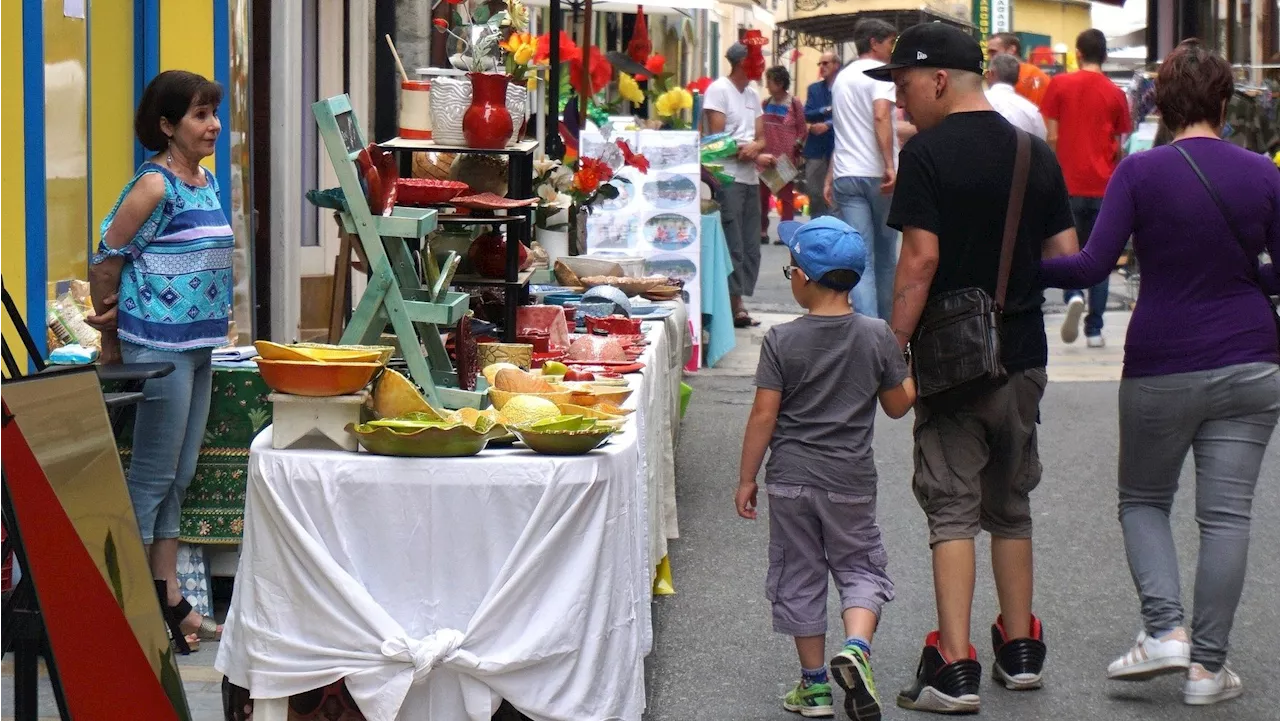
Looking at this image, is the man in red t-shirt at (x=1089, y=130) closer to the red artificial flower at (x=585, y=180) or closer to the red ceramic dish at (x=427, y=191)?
the red artificial flower at (x=585, y=180)

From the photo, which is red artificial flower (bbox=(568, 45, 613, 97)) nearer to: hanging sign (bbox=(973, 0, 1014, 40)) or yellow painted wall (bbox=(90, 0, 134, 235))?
yellow painted wall (bbox=(90, 0, 134, 235))

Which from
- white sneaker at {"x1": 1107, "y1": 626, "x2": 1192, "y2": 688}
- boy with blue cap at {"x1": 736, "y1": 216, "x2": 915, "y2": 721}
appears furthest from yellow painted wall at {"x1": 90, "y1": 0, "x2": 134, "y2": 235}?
white sneaker at {"x1": 1107, "y1": 626, "x2": 1192, "y2": 688}

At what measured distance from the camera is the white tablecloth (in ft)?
13.6

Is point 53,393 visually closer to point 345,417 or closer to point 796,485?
point 345,417

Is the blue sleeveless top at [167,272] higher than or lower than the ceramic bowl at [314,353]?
higher

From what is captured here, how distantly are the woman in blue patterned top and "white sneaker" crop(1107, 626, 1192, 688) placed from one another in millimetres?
2848

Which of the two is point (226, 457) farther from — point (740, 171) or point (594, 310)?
point (740, 171)

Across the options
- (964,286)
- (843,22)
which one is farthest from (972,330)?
(843,22)

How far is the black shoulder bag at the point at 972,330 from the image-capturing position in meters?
4.79

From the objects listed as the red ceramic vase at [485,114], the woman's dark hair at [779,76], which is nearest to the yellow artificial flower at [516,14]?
the red ceramic vase at [485,114]

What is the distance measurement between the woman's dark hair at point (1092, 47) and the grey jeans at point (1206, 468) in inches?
320

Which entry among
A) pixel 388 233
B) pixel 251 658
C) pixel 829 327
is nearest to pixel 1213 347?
pixel 829 327

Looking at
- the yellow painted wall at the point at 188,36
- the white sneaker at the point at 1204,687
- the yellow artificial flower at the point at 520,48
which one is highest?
the yellow painted wall at the point at 188,36

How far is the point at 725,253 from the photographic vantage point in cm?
1192
